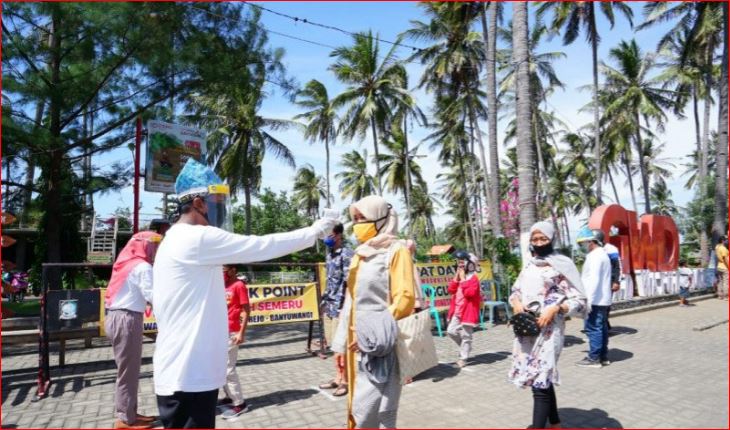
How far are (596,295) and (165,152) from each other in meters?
9.97

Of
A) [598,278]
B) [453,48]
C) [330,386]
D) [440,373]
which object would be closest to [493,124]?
[453,48]

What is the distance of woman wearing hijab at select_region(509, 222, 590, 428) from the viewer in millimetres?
3797

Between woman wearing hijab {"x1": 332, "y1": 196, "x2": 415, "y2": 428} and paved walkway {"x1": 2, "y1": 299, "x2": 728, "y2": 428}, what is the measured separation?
61.0 inches

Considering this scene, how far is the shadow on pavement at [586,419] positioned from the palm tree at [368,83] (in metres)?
22.5

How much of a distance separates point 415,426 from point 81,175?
37.3 ft

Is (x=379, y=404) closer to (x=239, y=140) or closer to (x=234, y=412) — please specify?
(x=234, y=412)

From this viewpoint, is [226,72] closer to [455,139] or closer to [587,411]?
[587,411]

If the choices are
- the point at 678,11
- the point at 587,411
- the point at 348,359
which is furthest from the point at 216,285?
the point at 678,11

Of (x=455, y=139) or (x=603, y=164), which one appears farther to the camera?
(x=603, y=164)

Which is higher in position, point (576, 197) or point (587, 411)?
point (576, 197)

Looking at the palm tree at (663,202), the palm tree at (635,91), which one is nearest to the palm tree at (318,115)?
the palm tree at (635,91)

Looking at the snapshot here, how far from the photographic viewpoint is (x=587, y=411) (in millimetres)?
4684

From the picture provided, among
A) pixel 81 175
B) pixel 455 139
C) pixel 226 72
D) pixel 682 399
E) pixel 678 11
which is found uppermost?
pixel 678 11

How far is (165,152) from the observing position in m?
A: 11.8
